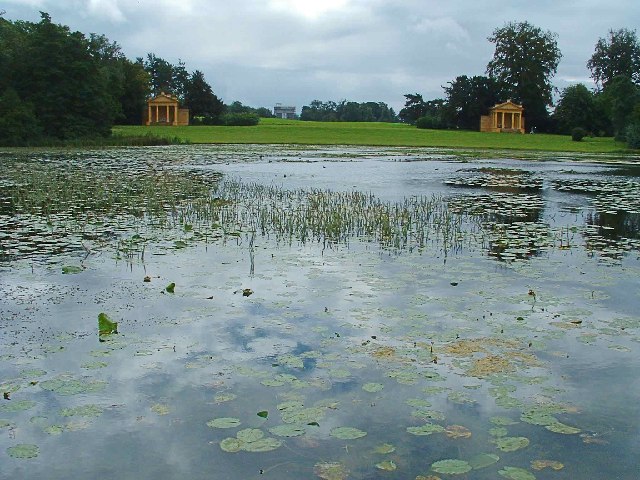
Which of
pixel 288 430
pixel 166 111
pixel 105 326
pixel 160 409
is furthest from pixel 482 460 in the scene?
pixel 166 111

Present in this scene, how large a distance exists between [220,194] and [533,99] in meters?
88.3

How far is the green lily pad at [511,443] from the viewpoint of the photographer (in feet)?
15.6

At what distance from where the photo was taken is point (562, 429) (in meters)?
5.08

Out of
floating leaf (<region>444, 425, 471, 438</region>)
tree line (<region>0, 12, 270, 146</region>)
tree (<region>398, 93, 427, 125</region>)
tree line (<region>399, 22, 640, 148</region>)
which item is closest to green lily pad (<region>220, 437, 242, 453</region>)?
floating leaf (<region>444, 425, 471, 438</region>)

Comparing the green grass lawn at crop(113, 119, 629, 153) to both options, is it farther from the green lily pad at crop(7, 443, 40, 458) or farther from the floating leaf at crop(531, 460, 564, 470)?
the green lily pad at crop(7, 443, 40, 458)

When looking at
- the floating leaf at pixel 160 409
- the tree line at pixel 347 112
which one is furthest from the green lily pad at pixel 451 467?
the tree line at pixel 347 112

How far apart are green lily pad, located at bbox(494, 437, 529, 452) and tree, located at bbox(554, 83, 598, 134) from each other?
280ft

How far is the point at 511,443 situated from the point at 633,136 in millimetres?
58228

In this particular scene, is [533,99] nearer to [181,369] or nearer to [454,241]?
[454,241]

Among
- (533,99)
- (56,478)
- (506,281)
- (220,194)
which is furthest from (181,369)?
(533,99)

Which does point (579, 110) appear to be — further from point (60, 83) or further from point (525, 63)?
point (60, 83)

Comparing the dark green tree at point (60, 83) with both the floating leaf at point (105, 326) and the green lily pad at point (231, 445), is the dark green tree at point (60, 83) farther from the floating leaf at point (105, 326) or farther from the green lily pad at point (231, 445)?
the green lily pad at point (231, 445)

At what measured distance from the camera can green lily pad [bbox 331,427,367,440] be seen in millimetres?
4873

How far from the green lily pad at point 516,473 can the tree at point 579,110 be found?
8592 centimetres
